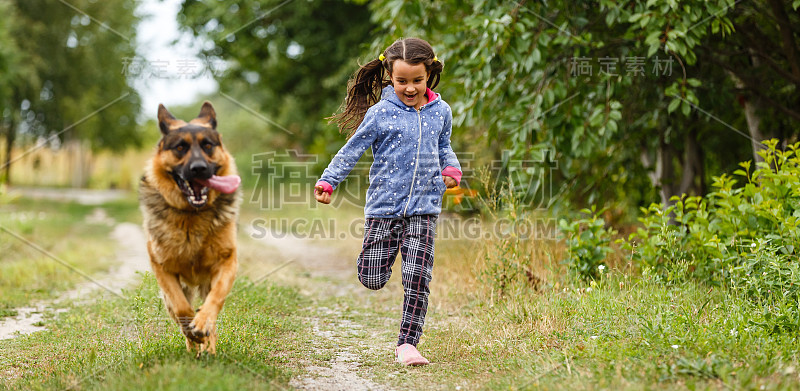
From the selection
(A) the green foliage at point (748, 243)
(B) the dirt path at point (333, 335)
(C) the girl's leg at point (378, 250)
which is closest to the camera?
(B) the dirt path at point (333, 335)

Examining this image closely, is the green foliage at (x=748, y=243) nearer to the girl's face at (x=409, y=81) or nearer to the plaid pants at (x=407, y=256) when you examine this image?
the plaid pants at (x=407, y=256)

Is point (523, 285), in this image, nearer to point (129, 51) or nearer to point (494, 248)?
point (494, 248)

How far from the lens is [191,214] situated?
4.12 metres

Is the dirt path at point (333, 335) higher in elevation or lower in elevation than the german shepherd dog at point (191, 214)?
lower

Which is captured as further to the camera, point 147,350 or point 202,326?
point 147,350

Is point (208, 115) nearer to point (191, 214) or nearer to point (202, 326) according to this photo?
point (191, 214)

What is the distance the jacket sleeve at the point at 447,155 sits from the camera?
4.40m

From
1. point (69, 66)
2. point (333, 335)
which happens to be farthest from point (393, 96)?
point (69, 66)

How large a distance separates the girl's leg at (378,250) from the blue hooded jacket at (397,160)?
9 cm

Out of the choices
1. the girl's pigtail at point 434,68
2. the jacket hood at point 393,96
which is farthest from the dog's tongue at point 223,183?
the girl's pigtail at point 434,68

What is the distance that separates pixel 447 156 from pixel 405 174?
0.40 m

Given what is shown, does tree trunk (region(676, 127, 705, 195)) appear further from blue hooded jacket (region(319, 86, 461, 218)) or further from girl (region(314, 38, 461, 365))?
blue hooded jacket (region(319, 86, 461, 218))

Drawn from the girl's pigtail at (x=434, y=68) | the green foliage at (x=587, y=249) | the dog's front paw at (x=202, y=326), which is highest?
the girl's pigtail at (x=434, y=68)

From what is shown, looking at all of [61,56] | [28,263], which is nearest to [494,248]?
[28,263]
